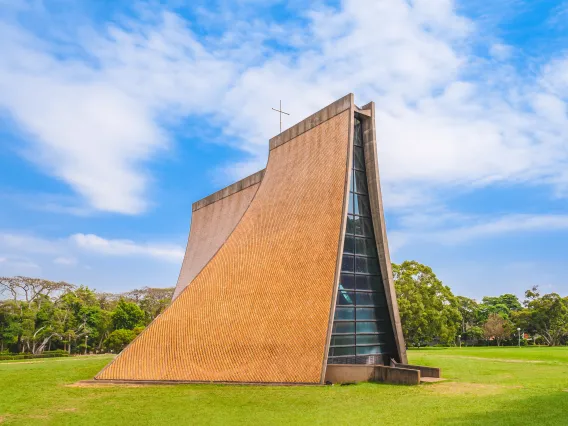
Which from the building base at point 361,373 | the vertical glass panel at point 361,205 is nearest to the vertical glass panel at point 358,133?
the vertical glass panel at point 361,205

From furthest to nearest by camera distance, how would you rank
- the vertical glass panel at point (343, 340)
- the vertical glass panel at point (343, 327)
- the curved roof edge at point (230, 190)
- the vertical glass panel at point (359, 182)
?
1. the curved roof edge at point (230, 190)
2. the vertical glass panel at point (359, 182)
3. the vertical glass panel at point (343, 327)
4. the vertical glass panel at point (343, 340)

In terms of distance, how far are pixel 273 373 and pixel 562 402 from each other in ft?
24.6

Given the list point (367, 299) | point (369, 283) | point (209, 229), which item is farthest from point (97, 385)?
point (209, 229)

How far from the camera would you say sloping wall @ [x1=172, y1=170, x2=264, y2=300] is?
84.4ft

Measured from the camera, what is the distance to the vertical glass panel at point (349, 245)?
52.4 ft

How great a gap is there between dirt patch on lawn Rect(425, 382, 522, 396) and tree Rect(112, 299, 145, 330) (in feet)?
105

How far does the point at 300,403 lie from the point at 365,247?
24.3 feet

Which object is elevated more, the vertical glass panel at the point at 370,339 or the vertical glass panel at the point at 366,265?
the vertical glass panel at the point at 366,265

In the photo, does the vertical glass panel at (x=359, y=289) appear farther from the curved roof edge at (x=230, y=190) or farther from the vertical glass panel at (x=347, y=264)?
the curved roof edge at (x=230, y=190)

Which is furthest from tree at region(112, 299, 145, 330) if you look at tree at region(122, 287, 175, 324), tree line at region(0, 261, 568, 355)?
tree at region(122, 287, 175, 324)

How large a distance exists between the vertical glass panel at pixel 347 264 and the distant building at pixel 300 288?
36mm

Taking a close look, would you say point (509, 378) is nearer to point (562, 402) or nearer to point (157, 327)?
point (562, 402)

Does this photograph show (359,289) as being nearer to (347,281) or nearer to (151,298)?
(347,281)

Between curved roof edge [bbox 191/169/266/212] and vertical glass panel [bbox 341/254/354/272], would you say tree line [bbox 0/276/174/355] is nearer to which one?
curved roof edge [bbox 191/169/266/212]
